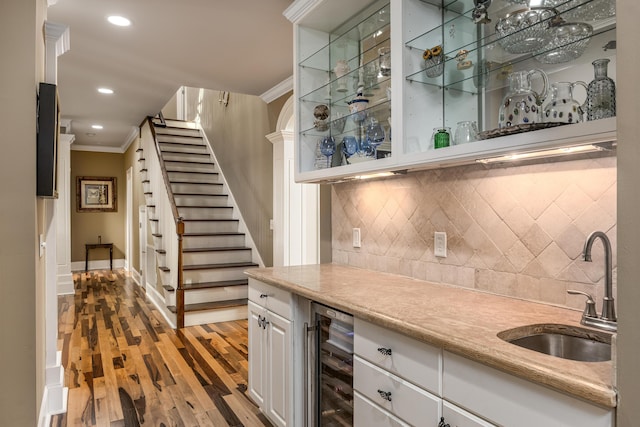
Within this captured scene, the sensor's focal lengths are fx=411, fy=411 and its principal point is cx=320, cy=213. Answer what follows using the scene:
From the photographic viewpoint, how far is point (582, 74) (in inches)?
55.6

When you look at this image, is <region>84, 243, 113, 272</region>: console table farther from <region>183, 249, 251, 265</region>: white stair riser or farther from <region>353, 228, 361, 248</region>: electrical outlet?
<region>353, 228, 361, 248</region>: electrical outlet

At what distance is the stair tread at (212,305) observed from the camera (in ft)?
15.4

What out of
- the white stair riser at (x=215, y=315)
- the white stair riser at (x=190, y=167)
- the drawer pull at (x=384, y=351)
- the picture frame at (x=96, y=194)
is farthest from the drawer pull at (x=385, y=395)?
the picture frame at (x=96, y=194)

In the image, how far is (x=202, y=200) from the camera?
250 inches

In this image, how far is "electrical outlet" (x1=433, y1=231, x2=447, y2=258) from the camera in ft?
6.72

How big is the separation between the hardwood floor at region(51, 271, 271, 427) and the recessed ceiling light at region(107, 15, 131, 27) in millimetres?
2617

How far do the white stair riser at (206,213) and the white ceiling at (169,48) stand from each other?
5.41 ft

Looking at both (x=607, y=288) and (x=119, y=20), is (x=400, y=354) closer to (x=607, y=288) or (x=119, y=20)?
(x=607, y=288)

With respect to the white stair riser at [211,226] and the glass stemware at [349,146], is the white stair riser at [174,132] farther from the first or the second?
the glass stemware at [349,146]

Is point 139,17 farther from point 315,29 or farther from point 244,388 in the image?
point 244,388

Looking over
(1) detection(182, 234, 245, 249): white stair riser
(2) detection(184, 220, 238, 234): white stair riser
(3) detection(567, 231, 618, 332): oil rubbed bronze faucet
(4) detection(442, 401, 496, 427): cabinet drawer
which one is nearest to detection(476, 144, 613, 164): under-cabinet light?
(3) detection(567, 231, 618, 332): oil rubbed bronze faucet

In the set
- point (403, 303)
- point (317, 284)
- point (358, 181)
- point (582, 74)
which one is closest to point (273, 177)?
point (358, 181)

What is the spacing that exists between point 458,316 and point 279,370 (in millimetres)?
1157

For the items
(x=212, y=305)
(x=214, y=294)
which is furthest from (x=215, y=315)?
(x=214, y=294)
